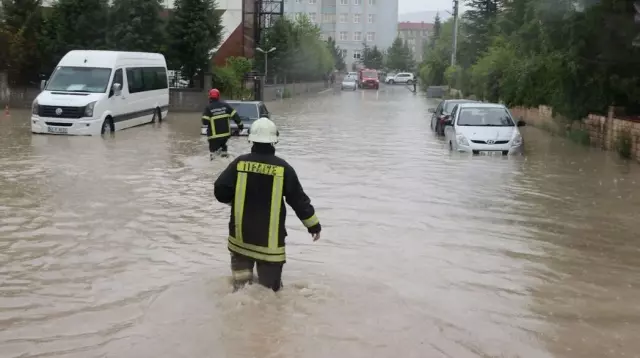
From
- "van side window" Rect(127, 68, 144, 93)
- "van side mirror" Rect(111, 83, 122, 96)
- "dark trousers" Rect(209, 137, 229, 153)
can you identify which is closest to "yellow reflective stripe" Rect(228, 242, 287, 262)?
"dark trousers" Rect(209, 137, 229, 153)

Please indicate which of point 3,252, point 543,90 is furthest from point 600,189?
point 543,90

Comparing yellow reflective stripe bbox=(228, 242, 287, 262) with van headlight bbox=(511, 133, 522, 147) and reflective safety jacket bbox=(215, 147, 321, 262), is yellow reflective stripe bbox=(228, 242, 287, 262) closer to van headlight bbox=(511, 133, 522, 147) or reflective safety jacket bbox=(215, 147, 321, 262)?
reflective safety jacket bbox=(215, 147, 321, 262)

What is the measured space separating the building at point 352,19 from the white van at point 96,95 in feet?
351

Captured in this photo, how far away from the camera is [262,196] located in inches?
225

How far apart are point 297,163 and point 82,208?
249 inches

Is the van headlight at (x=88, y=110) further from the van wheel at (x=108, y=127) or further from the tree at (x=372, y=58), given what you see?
the tree at (x=372, y=58)

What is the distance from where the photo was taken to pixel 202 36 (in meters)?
35.2

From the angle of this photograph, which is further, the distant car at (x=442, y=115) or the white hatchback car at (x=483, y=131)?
the distant car at (x=442, y=115)

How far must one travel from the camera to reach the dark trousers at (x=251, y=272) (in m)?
5.93

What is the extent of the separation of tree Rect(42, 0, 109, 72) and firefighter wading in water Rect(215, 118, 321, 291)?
30876 millimetres

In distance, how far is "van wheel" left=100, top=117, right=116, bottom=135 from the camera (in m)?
20.6

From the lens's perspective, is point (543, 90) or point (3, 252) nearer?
point (3, 252)

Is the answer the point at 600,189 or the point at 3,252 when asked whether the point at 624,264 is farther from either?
the point at 3,252

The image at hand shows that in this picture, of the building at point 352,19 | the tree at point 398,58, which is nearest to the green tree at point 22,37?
the tree at point 398,58
